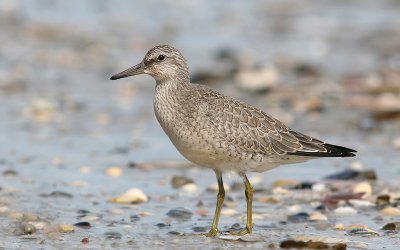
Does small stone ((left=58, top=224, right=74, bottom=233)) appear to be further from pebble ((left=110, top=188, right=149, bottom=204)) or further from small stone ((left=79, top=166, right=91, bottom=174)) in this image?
small stone ((left=79, top=166, right=91, bottom=174))

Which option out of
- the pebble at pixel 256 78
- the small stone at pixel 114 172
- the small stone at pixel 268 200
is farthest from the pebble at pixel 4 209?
the pebble at pixel 256 78

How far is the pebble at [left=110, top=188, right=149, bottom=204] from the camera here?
29.5 feet

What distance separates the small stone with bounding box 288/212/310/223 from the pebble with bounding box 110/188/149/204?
5.06 ft

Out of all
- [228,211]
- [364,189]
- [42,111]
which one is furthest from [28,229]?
[42,111]

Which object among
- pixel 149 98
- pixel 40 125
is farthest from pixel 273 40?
pixel 40 125

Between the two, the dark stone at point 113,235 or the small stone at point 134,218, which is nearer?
the dark stone at point 113,235

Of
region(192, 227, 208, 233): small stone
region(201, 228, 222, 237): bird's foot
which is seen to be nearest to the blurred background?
region(192, 227, 208, 233): small stone

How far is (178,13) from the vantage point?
20.6m

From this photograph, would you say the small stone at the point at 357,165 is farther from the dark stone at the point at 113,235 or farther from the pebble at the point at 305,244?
the dark stone at the point at 113,235

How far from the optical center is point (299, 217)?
27.6 feet

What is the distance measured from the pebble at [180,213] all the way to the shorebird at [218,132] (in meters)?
0.43

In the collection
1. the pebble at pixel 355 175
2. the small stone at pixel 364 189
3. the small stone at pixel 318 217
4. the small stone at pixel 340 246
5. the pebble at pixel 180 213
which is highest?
the pebble at pixel 355 175

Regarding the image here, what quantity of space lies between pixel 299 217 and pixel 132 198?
1726 millimetres

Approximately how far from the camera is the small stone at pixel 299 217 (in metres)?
8.36
